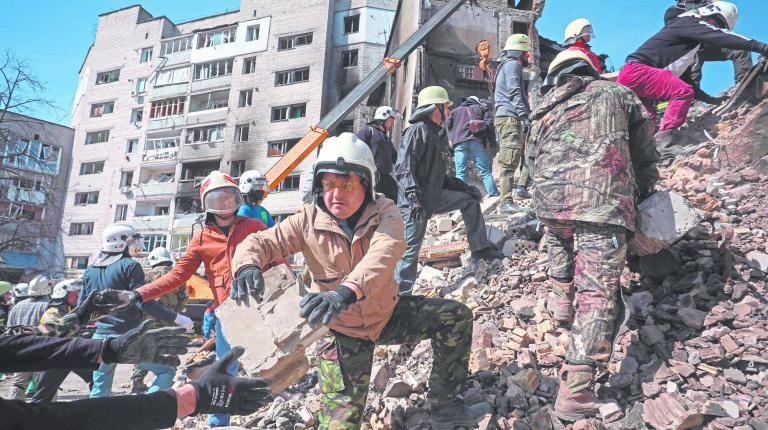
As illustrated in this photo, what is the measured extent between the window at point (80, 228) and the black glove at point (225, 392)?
39.3 meters

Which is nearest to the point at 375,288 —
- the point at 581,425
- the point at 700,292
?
the point at 581,425

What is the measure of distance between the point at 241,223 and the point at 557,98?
9.22 feet

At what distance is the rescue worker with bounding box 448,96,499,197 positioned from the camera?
791cm

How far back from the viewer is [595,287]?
297cm

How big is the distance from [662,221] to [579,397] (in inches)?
57.1

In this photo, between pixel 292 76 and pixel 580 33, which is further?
pixel 292 76

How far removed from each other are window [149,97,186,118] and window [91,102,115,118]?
4.70 meters

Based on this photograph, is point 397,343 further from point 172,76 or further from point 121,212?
point 172,76

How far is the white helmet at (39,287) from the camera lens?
6074 millimetres

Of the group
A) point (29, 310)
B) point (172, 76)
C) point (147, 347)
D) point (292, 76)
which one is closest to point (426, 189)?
point (147, 347)

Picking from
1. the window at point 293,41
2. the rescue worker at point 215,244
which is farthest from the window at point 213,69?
the rescue worker at point 215,244

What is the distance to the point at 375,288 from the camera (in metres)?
2.57

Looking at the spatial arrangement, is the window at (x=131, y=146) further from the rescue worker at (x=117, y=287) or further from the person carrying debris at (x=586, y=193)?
the person carrying debris at (x=586, y=193)

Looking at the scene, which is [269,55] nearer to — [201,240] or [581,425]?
[201,240]
